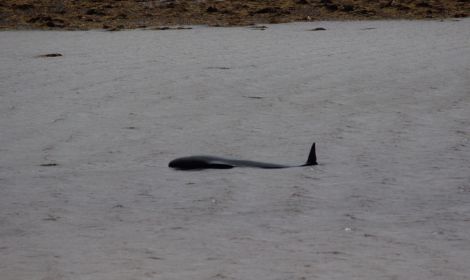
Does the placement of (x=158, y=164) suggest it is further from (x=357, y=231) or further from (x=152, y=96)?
(x=152, y=96)

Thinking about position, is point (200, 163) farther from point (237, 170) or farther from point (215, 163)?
point (237, 170)

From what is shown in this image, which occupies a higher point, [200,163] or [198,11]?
[200,163]

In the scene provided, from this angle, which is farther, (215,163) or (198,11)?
(198,11)

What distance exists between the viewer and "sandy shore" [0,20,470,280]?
3629 millimetres

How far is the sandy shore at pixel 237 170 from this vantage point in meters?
3.63

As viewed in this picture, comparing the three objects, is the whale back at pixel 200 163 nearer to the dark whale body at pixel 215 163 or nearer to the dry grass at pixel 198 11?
the dark whale body at pixel 215 163

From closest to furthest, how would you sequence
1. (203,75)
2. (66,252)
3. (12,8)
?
(66,252) → (203,75) → (12,8)

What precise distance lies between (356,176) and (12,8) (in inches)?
534

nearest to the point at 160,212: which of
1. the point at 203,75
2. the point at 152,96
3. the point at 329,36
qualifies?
the point at 152,96

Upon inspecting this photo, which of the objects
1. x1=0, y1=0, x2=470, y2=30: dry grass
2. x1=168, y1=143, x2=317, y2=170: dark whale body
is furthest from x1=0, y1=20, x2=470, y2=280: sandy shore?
Answer: x1=0, y1=0, x2=470, y2=30: dry grass

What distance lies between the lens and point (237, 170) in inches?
205

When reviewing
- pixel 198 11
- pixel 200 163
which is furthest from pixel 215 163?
pixel 198 11

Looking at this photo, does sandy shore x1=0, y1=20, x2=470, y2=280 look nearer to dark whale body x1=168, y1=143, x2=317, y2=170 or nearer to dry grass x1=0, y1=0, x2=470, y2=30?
Answer: dark whale body x1=168, y1=143, x2=317, y2=170

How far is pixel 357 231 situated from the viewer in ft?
13.0
